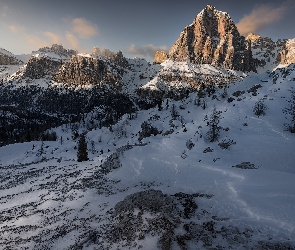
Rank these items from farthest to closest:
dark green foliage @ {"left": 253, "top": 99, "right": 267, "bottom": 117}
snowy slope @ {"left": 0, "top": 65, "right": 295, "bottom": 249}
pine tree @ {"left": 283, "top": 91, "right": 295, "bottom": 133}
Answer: dark green foliage @ {"left": 253, "top": 99, "right": 267, "bottom": 117} → pine tree @ {"left": 283, "top": 91, "right": 295, "bottom": 133} → snowy slope @ {"left": 0, "top": 65, "right": 295, "bottom": 249}

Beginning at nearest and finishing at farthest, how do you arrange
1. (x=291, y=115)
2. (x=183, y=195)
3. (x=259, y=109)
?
1. (x=183, y=195)
2. (x=291, y=115)
3. (x=259, y=109)

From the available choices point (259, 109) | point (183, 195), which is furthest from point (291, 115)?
point (183, 195)

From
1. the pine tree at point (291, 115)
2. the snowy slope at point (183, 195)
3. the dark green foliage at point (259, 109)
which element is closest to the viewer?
the snowy slope at point (183, 195)

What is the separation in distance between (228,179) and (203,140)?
25.5 meters

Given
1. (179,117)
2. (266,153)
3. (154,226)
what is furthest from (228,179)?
(179,117)

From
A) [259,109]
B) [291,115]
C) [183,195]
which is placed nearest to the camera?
[183,195]

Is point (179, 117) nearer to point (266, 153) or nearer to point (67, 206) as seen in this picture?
point (266, 153)

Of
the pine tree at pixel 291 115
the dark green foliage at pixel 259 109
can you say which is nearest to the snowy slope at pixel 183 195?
the pine tree at pixel 291 115

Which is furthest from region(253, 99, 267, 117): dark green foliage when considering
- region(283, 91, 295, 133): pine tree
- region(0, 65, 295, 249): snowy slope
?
region(0, 65, 295, 249): snowy slope

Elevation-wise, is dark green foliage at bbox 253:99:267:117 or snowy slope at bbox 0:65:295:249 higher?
dark green foliage at bbox 253:99:267:117

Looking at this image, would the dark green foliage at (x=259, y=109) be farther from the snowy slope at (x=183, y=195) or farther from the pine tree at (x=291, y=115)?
the snowy slope at (x=183, y=195)

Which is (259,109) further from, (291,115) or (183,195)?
(183,195)

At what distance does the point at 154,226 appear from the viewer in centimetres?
1961

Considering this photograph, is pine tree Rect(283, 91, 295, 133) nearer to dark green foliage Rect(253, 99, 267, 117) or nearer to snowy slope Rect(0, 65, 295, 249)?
snowy slope Rect(0, 65, 295, 249)
